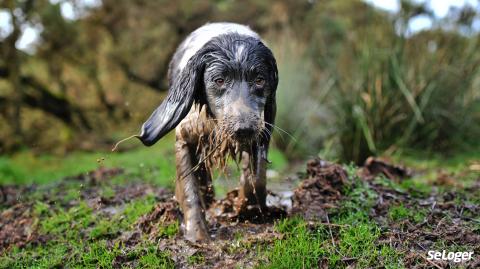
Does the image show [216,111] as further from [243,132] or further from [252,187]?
[252,187]

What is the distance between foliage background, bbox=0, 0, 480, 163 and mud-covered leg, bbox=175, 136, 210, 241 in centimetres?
395

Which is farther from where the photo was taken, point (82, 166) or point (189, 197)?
point (82, 166)

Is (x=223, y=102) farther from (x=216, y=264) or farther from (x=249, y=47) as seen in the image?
(x=216, y=264)

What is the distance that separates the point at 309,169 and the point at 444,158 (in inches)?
164

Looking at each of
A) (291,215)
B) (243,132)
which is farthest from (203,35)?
(291,215)

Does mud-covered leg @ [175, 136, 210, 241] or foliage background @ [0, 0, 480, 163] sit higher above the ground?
foliage background @ [0, 0, 480, 163]

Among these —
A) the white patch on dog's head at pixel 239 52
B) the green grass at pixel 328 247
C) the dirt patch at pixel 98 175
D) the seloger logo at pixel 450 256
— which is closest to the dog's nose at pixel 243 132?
the white patch on dog's head at pixel 239 52

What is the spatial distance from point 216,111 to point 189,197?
0.80 meters

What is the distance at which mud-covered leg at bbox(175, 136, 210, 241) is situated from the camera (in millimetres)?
3641

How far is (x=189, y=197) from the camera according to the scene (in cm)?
373

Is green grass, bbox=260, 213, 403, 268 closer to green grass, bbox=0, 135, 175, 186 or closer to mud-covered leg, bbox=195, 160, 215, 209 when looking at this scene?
mud-covered leg, bbox=195, 160, 215, 209

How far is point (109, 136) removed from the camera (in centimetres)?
1120

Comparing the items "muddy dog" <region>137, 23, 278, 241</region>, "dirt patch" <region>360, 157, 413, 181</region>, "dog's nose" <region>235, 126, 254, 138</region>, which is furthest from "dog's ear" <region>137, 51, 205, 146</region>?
"dirt patch" <region>360, 157, 413, 181</region>

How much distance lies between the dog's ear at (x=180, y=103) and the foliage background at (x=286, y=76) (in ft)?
14.1
